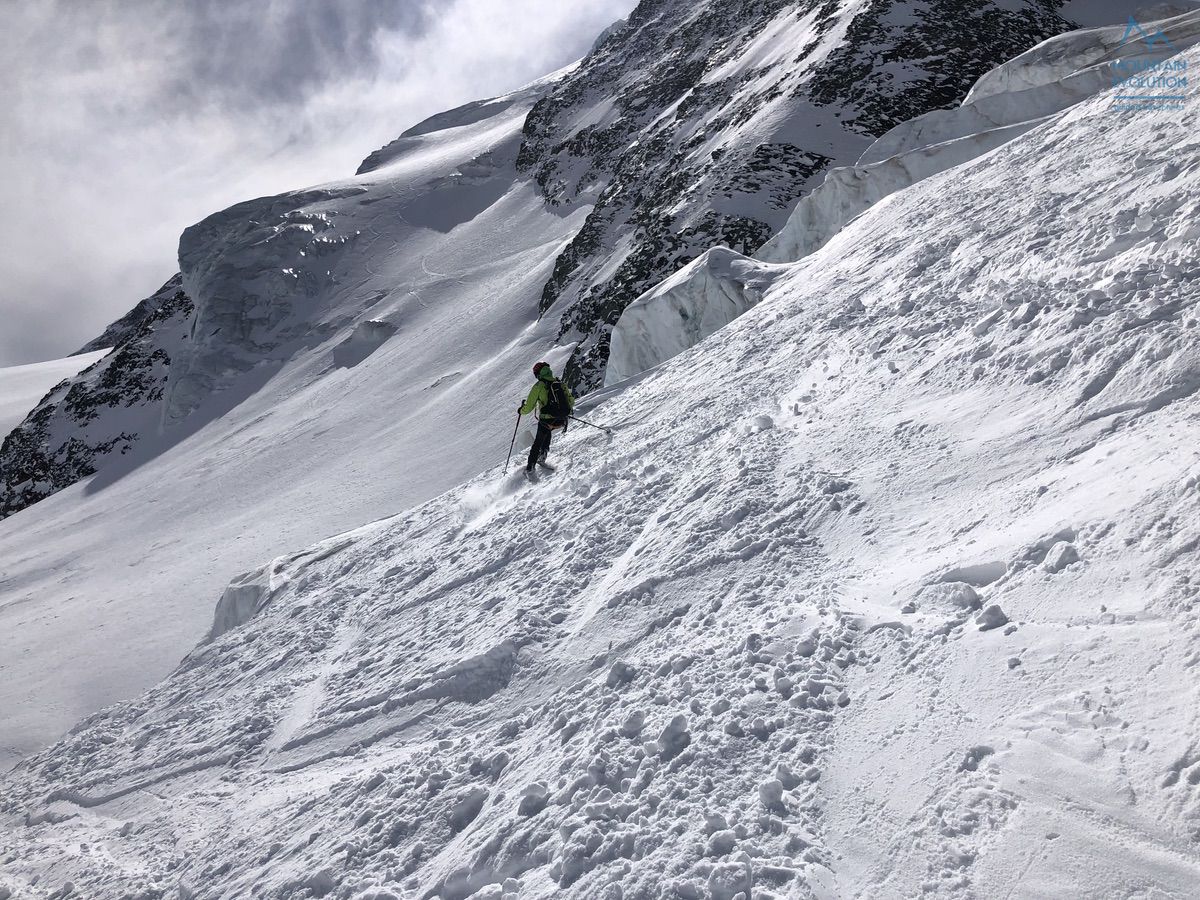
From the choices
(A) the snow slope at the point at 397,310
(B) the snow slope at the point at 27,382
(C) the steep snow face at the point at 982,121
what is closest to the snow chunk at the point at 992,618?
(C) the steep snow face at the point at 982,121

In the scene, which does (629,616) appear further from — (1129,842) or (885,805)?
(1129,842)

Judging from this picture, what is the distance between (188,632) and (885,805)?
85.1 ft

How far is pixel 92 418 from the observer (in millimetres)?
65812

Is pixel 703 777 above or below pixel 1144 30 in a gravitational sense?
below

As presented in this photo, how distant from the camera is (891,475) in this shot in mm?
6188

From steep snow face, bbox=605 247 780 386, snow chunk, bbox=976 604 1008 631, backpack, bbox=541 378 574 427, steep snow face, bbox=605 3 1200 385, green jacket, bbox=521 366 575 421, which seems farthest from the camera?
steep snow face, bbox=605 3 1200 385

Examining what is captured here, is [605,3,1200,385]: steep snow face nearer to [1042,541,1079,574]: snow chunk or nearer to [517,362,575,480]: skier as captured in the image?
[517,362,575,480]: skier

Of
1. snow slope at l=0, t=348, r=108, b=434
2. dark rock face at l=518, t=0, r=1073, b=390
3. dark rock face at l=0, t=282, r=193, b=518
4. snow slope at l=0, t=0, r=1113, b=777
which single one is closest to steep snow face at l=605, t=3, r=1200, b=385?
dark rock face at l=518, t=0, r=1073, b=390

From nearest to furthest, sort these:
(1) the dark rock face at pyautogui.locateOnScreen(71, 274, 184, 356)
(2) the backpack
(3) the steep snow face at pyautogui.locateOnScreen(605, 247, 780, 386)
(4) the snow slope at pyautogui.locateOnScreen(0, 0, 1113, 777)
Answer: (2) the backpack
(3) the steep snow face at pyautogui.locateOnScreen(605, 247, 780, 386)
(4) the snow slope at pyautogui.locateOnScreen(0, 0, 1113, 777)
(1) the dark rock face at pyautogui.locateOnScreen(71, 274, 184, 356)

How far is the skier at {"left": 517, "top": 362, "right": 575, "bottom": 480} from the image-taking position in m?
11.6

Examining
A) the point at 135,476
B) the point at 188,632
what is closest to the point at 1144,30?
the point at 188,632

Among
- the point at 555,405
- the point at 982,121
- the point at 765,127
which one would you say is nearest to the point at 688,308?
the point at 555,405

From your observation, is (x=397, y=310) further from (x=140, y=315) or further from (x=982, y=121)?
(x=140, y=315)

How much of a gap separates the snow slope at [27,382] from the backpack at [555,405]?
8924 centimetres
